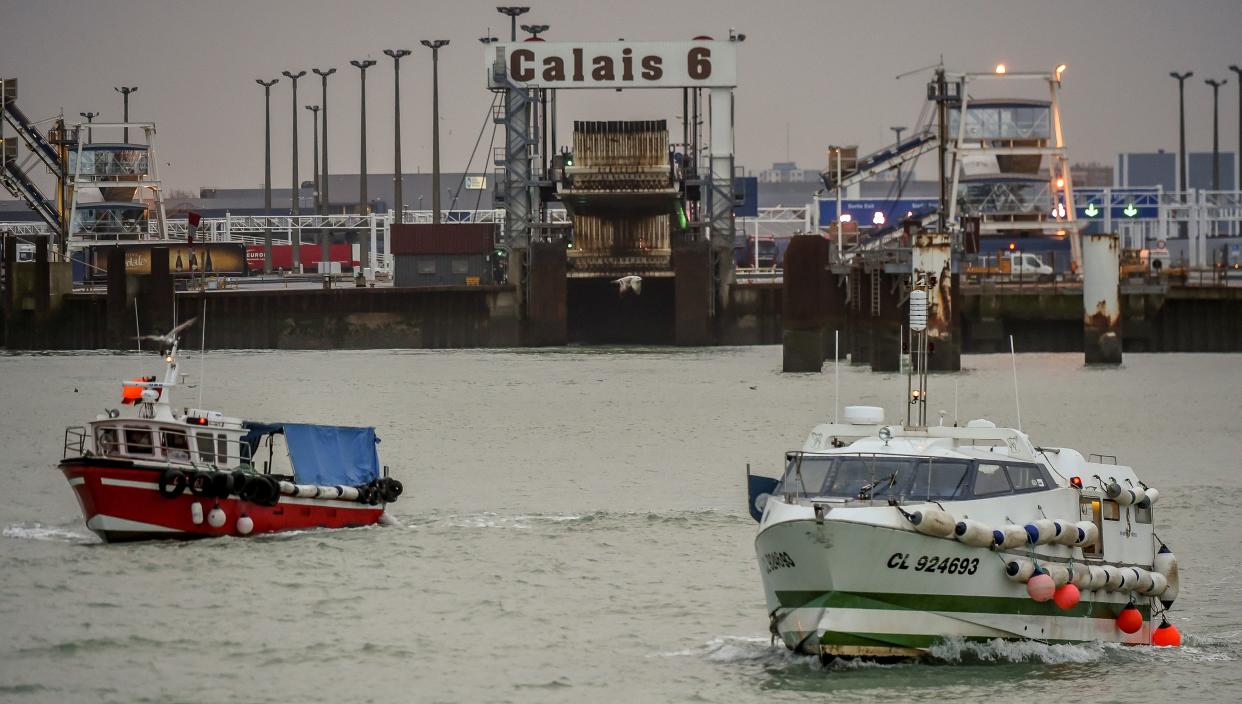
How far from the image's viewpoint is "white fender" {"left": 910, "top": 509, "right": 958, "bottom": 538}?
71.4 feet

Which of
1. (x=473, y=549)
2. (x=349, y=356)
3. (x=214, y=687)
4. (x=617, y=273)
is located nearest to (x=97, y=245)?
(x=349, y=356)

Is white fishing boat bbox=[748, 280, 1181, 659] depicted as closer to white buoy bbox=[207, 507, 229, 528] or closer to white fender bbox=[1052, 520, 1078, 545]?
white fender bbox=[1052, 520, 1078, 545]

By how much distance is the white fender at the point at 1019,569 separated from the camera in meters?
22.4

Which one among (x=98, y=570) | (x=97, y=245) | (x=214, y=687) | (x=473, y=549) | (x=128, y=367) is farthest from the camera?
(x=97, y=245)

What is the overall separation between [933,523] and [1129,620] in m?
4.10

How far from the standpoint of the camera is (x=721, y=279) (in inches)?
3792

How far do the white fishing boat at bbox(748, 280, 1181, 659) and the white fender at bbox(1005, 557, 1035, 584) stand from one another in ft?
0.06

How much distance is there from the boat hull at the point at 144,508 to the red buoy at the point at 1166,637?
16204mm

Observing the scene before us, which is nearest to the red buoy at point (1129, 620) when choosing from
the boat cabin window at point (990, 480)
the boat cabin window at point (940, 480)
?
the boat cabin window at point (990, 480)

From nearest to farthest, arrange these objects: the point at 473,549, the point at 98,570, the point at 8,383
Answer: the point at 98,570
the point at 473,549
the point at 8,383

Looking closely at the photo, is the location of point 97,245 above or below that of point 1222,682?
above

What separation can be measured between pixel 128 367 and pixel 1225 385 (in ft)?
152

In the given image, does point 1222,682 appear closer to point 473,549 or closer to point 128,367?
point 473,549

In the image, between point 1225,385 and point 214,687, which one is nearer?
point 214,687
